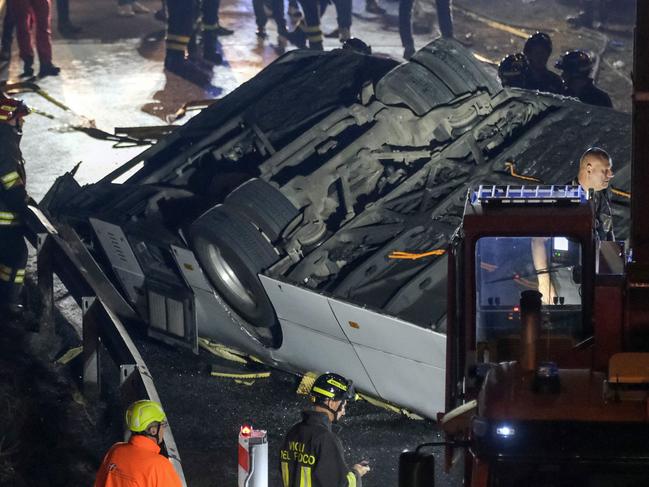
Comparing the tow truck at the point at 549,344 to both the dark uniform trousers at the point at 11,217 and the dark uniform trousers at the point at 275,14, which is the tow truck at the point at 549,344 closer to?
the dark uniform trousers at the point at 11,217

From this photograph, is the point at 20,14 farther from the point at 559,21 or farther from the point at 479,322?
the point at 479,322

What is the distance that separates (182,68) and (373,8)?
13.1 feet

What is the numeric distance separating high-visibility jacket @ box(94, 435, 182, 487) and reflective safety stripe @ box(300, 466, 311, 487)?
0.54 m

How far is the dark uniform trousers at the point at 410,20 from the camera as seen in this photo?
16.1m

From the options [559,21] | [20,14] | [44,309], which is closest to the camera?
[44,309]

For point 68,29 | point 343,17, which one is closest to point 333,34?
point 343,17

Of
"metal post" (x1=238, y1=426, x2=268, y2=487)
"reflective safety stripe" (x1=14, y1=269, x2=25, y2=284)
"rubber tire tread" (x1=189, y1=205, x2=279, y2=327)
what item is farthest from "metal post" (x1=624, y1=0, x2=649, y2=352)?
"reflective safety stripe" (x1=14, y1=269, x2=25, y2=284)

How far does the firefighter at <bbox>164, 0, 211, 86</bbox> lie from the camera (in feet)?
49.4

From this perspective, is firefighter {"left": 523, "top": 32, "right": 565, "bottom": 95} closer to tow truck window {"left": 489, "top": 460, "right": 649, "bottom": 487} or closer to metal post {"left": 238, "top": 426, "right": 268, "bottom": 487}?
metal post {"left": 238, "top": 426, "right": 268, "bottom": 487}

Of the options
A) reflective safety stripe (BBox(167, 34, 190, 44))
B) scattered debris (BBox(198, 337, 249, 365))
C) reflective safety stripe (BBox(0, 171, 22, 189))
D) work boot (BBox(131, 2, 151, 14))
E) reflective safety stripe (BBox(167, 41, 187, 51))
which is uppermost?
reflective safety stripe (BBox(0, 171, 22, 189))

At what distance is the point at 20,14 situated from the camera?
49.4 feet

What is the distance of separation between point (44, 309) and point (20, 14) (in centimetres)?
724

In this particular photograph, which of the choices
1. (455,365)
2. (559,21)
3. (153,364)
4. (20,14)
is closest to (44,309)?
(153,364)

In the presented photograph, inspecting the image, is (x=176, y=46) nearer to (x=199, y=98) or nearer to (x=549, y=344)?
(x=199, y=98)
